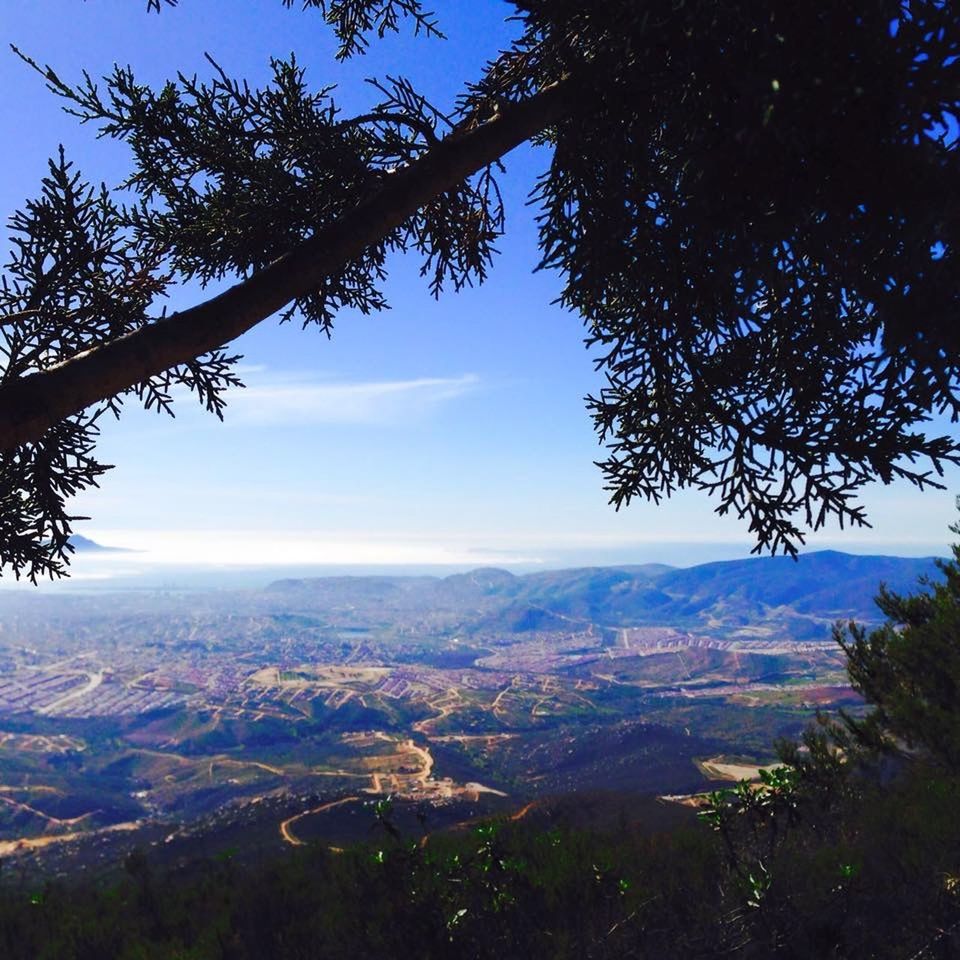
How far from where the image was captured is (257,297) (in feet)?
11.2

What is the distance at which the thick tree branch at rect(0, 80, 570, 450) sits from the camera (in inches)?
117

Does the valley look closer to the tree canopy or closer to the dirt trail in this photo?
the dirt trail

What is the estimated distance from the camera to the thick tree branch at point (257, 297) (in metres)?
2.96

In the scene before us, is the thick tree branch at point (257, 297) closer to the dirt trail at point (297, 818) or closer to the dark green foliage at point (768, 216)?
the dark green foliage at point (768, 216)

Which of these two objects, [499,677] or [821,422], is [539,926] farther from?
[499,677]

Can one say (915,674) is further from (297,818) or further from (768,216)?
(297,818)

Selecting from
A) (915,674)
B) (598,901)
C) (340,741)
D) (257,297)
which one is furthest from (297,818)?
(340,741)

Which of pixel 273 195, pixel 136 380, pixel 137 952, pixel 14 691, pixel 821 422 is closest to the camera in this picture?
pixel 136 380

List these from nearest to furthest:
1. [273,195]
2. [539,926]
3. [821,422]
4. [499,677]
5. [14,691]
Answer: [821,422], [273,195], [539,926], [14,691], [499,677]

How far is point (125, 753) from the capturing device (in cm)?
11362

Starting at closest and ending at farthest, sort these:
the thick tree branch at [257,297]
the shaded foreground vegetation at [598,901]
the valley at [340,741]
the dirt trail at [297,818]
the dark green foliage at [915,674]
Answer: the thick tree branch at [257,297] → the shaded foreground vegetation at [598,901] → the dark green foliage at [915,674] → the dirt trail at [297,818] → the valley at [340,741]

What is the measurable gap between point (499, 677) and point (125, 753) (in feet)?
351

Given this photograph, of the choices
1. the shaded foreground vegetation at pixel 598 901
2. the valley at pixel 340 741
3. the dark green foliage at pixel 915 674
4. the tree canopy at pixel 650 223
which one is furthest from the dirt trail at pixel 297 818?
the tree canopy at pixel 650 223

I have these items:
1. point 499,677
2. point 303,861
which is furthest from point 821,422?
point 499,677
